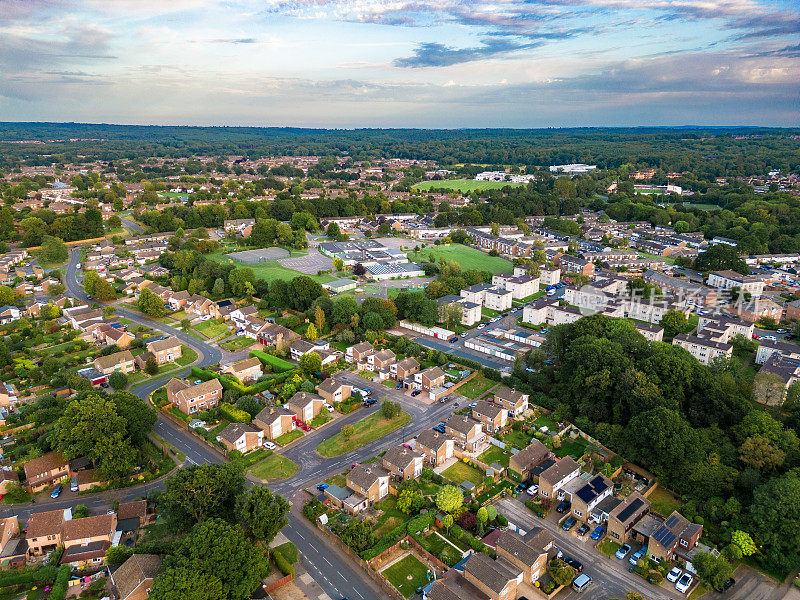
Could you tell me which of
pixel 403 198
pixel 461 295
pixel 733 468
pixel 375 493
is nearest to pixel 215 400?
pixel 375 493

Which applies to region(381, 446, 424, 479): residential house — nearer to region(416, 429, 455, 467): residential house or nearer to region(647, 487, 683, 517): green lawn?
Result: region(416, 429, 455, 467): residential house

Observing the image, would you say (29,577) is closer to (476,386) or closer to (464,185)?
(476,386)

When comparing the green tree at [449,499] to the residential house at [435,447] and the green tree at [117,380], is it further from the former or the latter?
the green tree at [117,380]

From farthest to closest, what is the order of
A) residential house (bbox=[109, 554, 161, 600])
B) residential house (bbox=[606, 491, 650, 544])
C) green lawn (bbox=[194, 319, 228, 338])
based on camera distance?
green lawn (bbox=[194, 319, 228, 338]) < residential house (bbox=[606, 491, 650, 544]) < residential house (bbox=[109, 554, 161, 600])

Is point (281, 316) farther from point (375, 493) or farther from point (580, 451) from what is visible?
point (580, 451)

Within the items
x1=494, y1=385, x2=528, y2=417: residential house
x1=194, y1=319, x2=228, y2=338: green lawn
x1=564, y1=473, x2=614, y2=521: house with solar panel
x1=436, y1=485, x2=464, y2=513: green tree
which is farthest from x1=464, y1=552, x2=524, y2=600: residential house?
x1=194, y1=319, x2=228, y2=338: green lawn

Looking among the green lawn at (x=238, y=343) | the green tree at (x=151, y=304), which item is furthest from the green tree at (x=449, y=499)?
the green tree at (x=151, y=304)

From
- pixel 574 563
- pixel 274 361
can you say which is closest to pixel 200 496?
pixel 574 563
